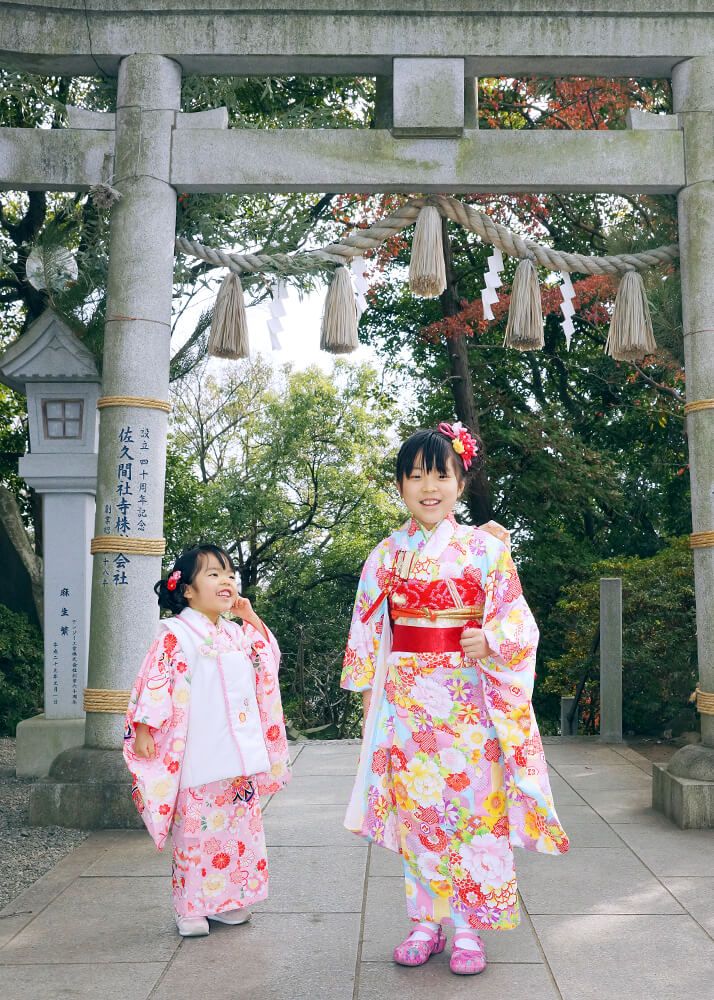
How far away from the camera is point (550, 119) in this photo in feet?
35.7

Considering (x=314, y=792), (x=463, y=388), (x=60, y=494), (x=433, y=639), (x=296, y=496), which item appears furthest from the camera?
(x=296, y=496)

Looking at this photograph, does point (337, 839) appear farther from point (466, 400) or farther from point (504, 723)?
point (466, 400)

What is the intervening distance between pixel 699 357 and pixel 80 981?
4.03m

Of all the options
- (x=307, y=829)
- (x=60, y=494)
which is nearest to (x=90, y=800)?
(x=307, y=829)

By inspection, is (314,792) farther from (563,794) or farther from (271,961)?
(271,961)

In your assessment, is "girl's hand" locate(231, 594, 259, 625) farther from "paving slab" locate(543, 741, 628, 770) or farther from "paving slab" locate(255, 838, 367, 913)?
"paving slab" locate(543, 741, 628, 770)

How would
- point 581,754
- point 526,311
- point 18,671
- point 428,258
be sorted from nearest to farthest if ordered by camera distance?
point 428,258, point 526,311, point 581,754, point 18,671

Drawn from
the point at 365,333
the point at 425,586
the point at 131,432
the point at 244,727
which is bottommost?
the point at 244,727

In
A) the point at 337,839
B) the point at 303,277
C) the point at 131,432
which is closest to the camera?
the point at 337,839

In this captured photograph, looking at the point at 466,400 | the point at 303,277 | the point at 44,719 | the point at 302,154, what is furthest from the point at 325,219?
the point at 44,719

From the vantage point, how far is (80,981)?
2879mm

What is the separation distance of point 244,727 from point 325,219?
8.56m

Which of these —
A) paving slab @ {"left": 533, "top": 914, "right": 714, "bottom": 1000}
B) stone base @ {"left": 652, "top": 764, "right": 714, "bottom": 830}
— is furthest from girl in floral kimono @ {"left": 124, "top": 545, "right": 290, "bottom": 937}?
stone base @ {"left": 652, "top": 764, "right": 714, "bottom": 830}

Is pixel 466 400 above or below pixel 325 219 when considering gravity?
below
